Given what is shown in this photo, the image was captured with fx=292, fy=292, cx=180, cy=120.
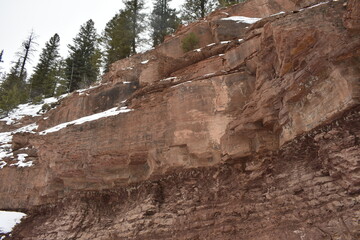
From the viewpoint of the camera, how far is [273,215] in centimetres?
759

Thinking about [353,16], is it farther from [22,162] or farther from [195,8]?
[195,8]

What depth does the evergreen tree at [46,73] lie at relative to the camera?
40.2m

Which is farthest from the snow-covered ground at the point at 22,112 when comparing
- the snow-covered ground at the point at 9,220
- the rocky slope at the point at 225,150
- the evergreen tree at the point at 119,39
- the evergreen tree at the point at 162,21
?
the snow-covered ground at the point at 9,220

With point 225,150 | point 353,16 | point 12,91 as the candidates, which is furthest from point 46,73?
point 353,16

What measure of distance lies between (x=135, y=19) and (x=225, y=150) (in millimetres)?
24087

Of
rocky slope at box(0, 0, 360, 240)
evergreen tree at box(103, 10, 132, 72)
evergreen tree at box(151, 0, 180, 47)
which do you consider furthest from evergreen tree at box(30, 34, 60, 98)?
rocky slope at box(0, 0, 360, 240)

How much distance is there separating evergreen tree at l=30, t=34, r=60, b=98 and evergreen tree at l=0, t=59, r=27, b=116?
5.42 ft

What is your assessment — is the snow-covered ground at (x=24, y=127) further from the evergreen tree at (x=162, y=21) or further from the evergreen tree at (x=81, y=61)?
the evergreen tree at (x=162, y=21)

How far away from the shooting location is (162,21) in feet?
100.0

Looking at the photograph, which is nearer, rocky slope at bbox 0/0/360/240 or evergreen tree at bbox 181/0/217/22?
rocky slope at bbox 0/0/360/240

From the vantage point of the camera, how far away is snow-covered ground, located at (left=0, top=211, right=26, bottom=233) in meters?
14.0

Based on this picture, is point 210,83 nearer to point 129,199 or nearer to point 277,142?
point 277,142

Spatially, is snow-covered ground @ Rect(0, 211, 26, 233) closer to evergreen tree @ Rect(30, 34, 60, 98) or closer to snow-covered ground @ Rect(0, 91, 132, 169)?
snow-covered ground @ Rect(0, 91, 132, 169)

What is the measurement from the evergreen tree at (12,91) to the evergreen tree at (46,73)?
1652 millimetres
